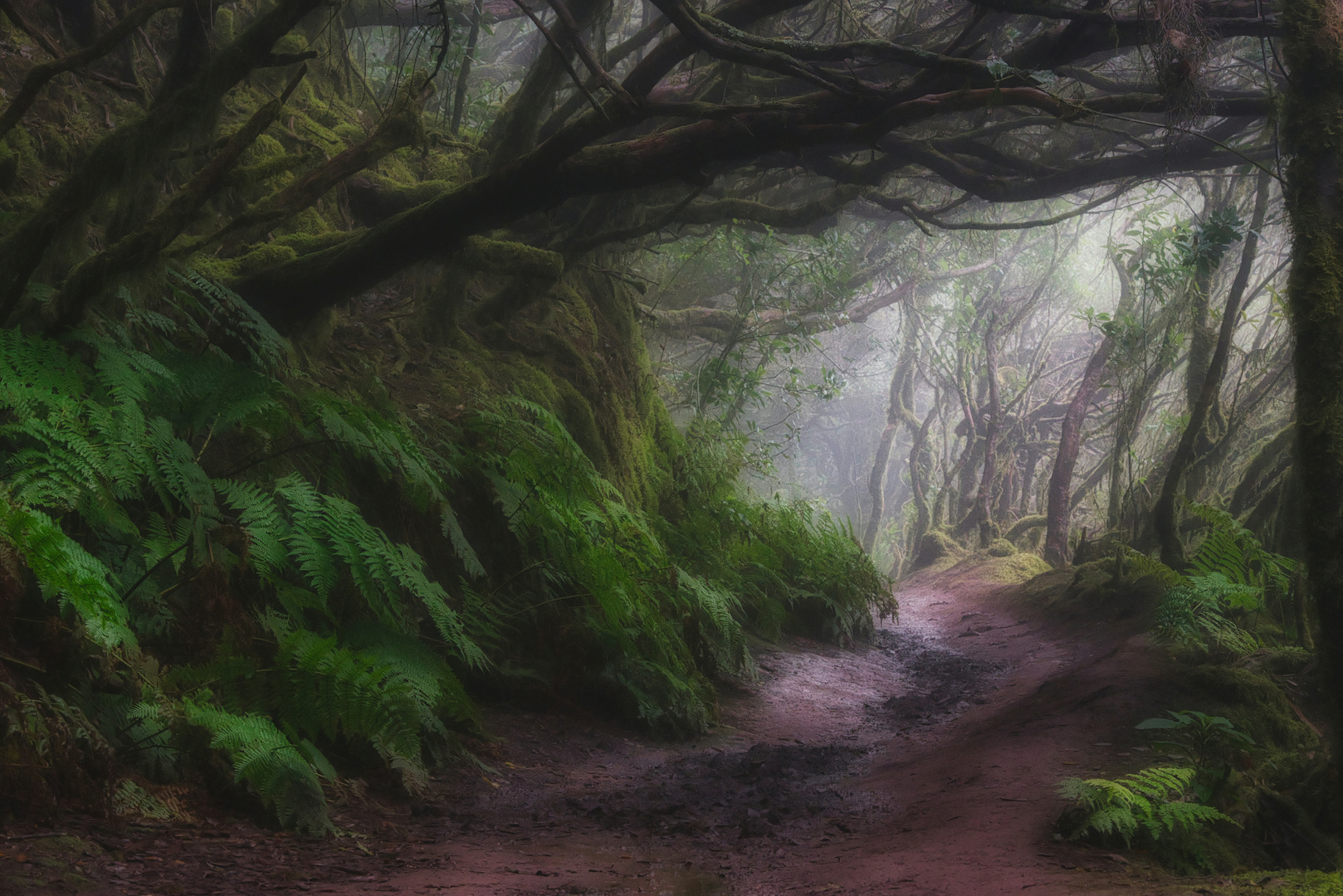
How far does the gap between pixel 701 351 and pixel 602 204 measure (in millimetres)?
11078

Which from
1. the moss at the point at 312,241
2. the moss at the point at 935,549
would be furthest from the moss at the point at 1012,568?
the moss at the point at 312,241

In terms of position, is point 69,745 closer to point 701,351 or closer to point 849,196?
point 849,196

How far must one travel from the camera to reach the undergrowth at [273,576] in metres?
2.31

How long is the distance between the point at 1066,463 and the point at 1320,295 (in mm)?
12563

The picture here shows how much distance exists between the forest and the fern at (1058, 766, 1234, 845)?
0.03 metres

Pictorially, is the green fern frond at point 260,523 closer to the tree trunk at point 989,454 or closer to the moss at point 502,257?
the moss at point 502,257

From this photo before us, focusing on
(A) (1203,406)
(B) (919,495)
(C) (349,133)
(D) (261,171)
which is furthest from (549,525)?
(B) (919,495)

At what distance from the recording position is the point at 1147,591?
27.0ft

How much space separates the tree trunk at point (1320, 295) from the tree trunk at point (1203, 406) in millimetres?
5053

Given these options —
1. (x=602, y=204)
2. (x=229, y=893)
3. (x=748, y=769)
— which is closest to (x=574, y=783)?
(x=748, y=769)

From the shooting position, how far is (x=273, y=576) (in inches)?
128

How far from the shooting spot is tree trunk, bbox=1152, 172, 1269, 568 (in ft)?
26.0

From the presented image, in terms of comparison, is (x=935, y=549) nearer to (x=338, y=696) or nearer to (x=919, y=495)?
(x=919, y=495)

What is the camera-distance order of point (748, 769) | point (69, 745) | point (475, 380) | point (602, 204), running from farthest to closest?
1. point (602, 204)
2. point (475, 380)
3. point (748, 769)
4. point (69, 745)
